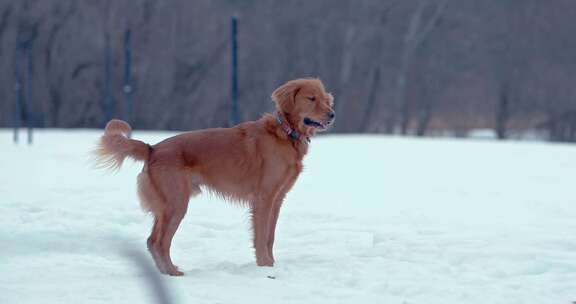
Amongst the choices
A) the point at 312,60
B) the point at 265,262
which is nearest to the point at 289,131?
the point at 265,262

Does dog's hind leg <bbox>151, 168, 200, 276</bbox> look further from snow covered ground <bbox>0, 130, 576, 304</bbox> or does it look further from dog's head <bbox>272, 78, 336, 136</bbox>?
dog's head <bbox>272, 78, 336, 136</bbox>

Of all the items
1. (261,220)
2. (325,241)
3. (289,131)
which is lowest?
(325,241)

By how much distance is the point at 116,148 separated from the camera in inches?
224

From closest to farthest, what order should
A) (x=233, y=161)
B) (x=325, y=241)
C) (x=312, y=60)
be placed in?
(x=233, y=161) < (x=325, y=241) < (x=312, y=60)

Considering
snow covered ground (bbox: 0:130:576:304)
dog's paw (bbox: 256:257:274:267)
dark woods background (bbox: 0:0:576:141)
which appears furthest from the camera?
dark woods background (bbox: 0:0:576:141)

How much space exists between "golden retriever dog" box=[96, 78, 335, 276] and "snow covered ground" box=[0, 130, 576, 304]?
354mm

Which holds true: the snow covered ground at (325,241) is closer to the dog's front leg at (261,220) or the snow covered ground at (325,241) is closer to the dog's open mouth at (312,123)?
the dog's front leg at (261,220)

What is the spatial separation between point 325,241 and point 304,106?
1.35m

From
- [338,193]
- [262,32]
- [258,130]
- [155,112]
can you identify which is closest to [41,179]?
[338,193]

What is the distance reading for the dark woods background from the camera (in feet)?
108

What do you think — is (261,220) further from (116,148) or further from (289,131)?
(116,148)

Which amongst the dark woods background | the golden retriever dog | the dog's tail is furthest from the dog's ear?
the dark woods background

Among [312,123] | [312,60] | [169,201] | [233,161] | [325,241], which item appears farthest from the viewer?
[312,60]

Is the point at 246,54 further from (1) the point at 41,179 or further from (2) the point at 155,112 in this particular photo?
(1) the point at 41,179
